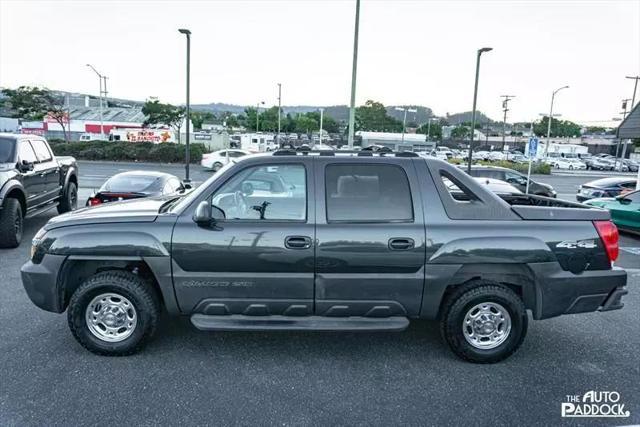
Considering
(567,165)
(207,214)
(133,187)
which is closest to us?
(207,214)

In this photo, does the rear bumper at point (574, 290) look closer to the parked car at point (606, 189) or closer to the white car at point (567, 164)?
the parked car at point (606, 189)

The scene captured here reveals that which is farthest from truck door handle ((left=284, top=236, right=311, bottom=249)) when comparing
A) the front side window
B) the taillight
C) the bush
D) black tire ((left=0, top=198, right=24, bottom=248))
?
the bush

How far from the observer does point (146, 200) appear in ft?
15.0

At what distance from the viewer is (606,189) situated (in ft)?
49.8

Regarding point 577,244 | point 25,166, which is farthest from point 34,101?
point 577,244

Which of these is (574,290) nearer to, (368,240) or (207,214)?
(368,240)

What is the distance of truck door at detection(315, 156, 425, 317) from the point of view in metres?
3.55

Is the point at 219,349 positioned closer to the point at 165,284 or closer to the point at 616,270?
the point at 165,284

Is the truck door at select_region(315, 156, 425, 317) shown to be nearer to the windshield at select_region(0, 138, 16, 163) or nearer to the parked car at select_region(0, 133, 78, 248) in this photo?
the parked car at select_region(0, 133, 78, 248)

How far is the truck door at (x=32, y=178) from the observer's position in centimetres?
772

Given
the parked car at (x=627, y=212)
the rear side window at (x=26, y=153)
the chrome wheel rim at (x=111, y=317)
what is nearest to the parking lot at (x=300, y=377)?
the chrome wheel rim at (x=111, y=317)

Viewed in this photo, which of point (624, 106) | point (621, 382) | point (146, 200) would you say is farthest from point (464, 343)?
point (624, 106)

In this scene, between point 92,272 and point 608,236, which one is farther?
point 92,272

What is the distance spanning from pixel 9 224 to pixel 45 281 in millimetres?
4443
